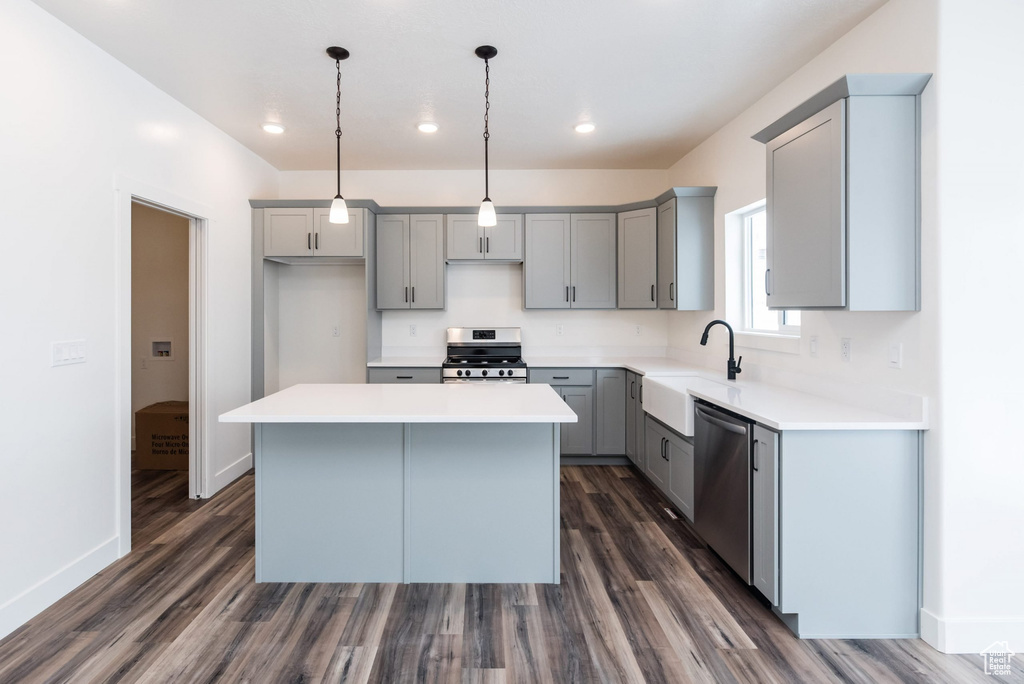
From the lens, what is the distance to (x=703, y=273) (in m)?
4.12

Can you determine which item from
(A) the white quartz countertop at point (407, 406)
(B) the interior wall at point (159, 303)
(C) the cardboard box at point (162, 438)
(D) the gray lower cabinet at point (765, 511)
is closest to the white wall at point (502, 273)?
(B) the interior wall at point (159, 303)

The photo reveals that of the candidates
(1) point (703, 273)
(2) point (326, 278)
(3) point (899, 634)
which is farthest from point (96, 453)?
Result: (1) point (703, 273)

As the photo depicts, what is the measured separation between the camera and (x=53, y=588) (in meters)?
2.37

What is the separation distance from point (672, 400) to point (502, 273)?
2385 millimetres

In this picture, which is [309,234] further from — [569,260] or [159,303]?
[569,260]

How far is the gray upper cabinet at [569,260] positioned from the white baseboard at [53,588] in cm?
336

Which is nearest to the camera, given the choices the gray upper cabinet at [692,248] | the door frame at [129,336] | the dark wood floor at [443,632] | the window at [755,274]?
the dark wood floor at [443,632]

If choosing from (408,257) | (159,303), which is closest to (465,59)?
(408,257)

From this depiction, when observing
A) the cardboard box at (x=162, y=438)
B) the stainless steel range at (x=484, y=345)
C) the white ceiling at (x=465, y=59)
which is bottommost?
the cardboard box at (x=162, y=438)

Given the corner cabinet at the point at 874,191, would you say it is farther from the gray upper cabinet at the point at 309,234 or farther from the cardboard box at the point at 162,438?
the cardboard box at the point at 162,438

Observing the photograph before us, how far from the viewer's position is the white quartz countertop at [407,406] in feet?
7.15

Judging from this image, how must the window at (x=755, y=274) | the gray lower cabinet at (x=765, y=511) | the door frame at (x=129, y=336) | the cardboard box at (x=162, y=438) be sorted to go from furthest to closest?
the cardboard box at (x=162, y=438), the window at (x=755, y=274), the door frame at (x=129, y=336), the gray lower cabinet at (x=765, y=511)

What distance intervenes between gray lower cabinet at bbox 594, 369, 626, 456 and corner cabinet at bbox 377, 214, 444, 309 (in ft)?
5.30

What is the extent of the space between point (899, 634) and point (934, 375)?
105 centimetres
